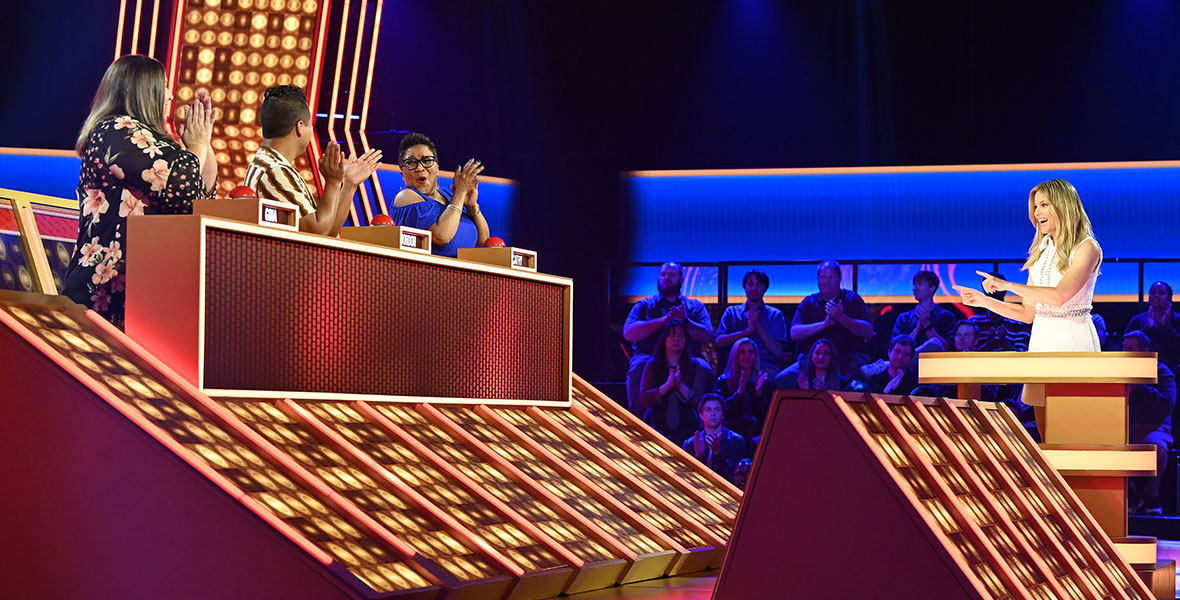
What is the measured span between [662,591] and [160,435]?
1476 mm

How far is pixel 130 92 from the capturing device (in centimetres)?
382

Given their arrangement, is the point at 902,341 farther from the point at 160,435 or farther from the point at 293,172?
the point at 160,435

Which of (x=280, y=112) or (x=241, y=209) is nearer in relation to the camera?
(x=241, y=209)

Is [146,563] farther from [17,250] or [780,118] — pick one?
[780,118]

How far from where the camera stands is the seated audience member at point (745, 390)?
774 cm

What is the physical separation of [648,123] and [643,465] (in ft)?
19.2

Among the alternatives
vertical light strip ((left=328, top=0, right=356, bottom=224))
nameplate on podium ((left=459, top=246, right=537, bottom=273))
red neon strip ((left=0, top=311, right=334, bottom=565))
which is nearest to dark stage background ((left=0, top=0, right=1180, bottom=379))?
vertical light strip ((left=328, top=0, right=356, bottom=224))

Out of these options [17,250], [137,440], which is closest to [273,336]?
[137,440]

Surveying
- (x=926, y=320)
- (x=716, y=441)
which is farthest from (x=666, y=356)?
(x=926, y=320)

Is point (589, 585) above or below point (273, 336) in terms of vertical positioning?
below

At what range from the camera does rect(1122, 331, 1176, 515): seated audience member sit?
7.43 metres

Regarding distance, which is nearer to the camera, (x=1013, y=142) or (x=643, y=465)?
(x=643, y=465)

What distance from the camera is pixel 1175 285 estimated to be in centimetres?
987

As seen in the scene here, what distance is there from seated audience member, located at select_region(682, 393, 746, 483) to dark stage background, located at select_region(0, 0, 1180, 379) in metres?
2.26
